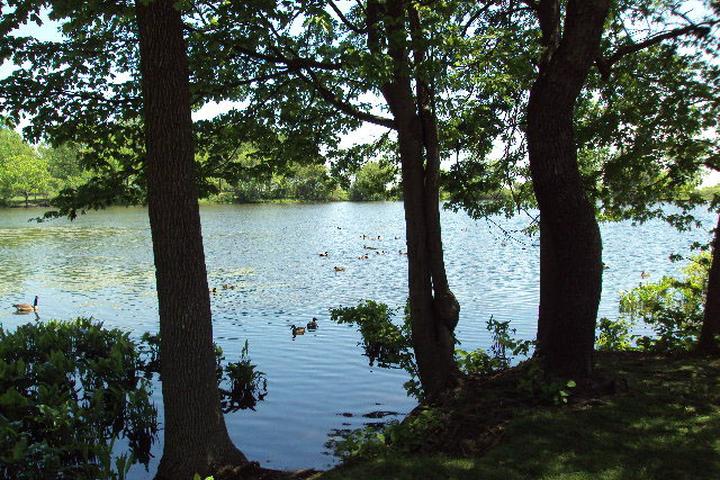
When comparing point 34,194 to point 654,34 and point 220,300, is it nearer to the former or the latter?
point 220,300

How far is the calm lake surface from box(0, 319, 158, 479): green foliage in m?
1.03

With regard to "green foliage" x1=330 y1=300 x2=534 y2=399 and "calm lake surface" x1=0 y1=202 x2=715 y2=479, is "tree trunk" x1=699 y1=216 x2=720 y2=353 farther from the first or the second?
"calm lake surface" x1=0 y1=202 x2=715 y2=479

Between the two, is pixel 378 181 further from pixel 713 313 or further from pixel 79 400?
pixel 79 400

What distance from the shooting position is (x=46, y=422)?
7082mm

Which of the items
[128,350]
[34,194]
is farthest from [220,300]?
[34,194]

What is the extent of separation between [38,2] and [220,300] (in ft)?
48.1

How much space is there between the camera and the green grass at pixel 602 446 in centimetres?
503

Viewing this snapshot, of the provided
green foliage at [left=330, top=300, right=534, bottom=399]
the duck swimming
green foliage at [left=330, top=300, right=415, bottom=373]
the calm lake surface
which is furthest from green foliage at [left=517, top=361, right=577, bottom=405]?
the duck swimming

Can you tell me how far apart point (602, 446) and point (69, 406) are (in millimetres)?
6209

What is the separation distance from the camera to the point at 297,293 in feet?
71.7

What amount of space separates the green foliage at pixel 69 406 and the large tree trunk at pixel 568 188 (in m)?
5.27

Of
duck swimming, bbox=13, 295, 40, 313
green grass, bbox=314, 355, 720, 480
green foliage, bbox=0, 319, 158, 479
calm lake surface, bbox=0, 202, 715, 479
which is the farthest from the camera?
duck swimming, bbox=13, 295, 40, 313

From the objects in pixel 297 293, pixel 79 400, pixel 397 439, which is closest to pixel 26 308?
pixel 297 293

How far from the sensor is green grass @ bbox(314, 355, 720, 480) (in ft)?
16.5
